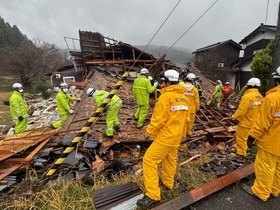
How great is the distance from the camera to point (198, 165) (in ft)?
10.4

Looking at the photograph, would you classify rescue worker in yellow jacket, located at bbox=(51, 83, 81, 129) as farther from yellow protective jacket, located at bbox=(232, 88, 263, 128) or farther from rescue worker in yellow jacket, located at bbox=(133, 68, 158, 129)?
yellow protective jacket, located at bbox=(232, 88, 263, 128)

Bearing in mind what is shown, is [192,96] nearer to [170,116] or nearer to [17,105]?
[170,116]

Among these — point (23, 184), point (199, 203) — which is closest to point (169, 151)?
point (199, 203)

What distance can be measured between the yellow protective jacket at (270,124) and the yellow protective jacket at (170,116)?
1.12 metres

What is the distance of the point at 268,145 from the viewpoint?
2076mm

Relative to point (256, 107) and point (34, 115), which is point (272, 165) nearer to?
point (256, 107)

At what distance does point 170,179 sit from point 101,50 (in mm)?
11838

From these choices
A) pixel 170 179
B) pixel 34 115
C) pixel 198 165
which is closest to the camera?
pixel 170 179

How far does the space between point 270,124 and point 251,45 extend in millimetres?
23456

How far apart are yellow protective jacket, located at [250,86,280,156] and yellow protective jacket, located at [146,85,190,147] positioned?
1.12m

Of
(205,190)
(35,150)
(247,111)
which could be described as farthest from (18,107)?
(247,111)

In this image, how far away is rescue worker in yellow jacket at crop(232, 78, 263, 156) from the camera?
3.55 meters

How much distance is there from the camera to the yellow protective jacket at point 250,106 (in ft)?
11.6

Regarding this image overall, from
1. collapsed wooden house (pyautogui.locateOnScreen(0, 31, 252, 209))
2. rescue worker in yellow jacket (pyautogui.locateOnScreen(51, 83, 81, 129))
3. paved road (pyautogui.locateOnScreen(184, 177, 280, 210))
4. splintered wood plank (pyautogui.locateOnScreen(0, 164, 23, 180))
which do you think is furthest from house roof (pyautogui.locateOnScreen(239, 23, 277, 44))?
splintered wood plank (pyautogui.locateOnScreen(0, 164, 23, 180))
